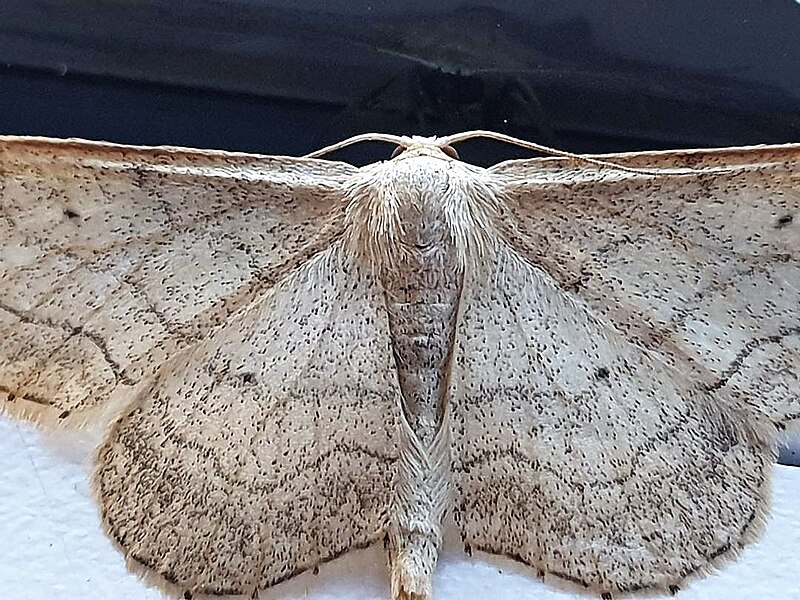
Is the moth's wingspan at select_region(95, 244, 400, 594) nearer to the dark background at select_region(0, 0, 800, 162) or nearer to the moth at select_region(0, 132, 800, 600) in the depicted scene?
the moth at select_region(0, 132, 800, 600)

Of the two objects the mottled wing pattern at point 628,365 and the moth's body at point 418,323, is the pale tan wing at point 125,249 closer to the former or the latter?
the moth's body at point 418,323

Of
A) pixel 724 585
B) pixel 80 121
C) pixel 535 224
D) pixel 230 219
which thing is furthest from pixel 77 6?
pixel 724 585

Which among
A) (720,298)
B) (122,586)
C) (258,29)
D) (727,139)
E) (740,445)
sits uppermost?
(258,29)

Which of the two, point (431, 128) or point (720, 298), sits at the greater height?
point (431, 128)

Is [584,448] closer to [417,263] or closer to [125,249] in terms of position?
[417,263]

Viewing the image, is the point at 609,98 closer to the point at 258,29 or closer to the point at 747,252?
the point at 747,252

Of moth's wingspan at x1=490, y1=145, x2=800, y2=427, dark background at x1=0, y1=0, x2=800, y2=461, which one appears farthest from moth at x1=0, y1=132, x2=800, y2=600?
dark background at x1=0, y1=0, x2=800, y2=461
